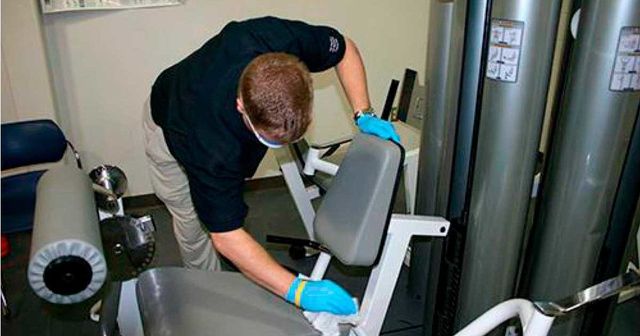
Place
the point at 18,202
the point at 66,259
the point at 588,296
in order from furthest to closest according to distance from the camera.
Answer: the point at 18,202, the point at 588,296, the point at 66,259

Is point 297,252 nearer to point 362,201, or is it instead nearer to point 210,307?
point 210,307

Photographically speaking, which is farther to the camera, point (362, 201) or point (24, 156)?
point (24, 156)

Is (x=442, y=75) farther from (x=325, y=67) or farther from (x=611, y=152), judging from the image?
(x=611, y=152)

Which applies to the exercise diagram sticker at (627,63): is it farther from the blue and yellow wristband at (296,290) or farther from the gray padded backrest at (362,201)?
the blue and yellow wristband at (296,290)

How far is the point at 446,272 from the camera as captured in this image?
62.1 inches

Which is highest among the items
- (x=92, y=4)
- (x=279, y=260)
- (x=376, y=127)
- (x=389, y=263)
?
(x=92, y=4)

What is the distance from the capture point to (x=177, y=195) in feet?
6.18

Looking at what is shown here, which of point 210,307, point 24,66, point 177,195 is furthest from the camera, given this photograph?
point 24,66

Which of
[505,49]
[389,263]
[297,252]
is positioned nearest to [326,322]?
[389,263]

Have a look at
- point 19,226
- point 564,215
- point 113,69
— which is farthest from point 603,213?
point 113,69

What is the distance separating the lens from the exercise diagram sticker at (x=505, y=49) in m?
1.20

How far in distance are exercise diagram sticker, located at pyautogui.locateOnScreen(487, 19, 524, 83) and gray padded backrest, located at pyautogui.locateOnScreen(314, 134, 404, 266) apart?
301 mm

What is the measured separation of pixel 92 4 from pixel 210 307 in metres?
1.80

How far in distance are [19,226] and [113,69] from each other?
104 centimetres
